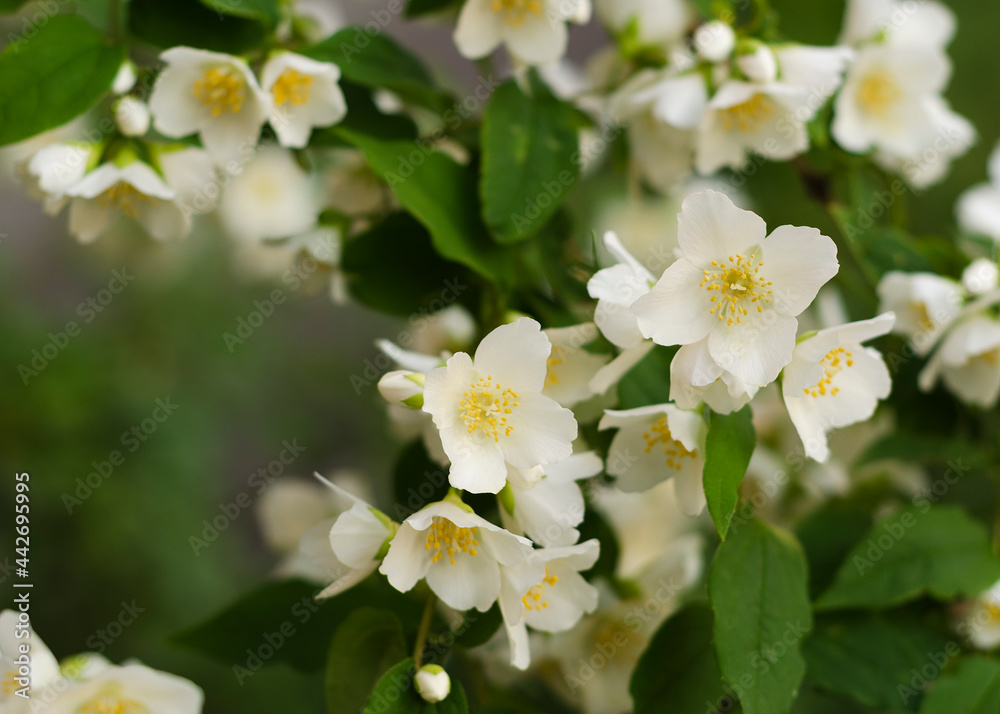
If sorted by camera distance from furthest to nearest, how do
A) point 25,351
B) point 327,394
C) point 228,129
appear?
point 327,394 < point 25,351 < point 228,129

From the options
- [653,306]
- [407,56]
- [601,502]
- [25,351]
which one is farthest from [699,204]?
[25,351]

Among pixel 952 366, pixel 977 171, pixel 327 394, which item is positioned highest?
pixel 952 366

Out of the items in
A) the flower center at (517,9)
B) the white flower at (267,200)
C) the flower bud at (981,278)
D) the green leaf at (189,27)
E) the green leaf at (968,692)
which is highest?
the green leaf at (189,27)

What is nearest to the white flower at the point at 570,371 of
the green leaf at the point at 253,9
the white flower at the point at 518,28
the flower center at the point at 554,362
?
the flower center at the point at 554,362

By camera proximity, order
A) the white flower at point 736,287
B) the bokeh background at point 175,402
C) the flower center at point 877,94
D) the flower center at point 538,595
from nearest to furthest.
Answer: the white flower at point 736,287, the flower center at point 538,595, the flower center at point 877,94, the bokeh background at point 175,402

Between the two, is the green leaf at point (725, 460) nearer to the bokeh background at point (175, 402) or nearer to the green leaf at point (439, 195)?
the green leaf at point (439, 195)

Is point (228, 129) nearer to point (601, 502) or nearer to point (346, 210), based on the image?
point (346, 210)

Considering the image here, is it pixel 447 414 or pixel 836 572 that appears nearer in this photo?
pixel 447 414
